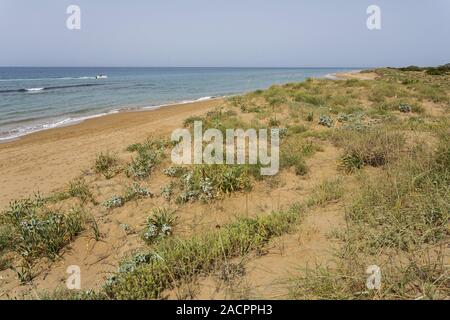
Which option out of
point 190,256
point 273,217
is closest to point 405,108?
point 273,217

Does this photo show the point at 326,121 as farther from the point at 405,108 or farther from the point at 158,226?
the point at 158,226

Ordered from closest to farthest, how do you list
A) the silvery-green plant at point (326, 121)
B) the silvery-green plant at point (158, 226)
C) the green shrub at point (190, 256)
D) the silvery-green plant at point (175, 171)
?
the green shrub at point (190, 256)
the silvery-green plant at point (158, 226)
the silvery-green plant at point (175, 171)
the silvery-green plant at point (326, 121)

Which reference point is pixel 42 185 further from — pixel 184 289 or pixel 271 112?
pixel 271 112

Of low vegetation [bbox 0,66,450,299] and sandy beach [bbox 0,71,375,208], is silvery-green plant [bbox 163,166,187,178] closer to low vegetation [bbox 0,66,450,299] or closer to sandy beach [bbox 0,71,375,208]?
low vegetation [bbox 0,66,450,299]

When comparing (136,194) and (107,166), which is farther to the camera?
(107,166)

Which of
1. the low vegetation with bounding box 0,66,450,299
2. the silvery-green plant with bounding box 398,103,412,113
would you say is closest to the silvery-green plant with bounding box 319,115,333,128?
the low vegetation with bounding box 0,66,450,299

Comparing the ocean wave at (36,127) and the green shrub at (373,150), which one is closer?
the green shrub at (373,150)

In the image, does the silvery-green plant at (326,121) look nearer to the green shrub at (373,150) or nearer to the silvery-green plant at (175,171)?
the green shrub at (373,150)

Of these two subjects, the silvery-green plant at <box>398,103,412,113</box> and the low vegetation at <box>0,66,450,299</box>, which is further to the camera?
the silvery-green plant at <box>398,103,412,113</box>

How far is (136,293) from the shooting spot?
121 inches

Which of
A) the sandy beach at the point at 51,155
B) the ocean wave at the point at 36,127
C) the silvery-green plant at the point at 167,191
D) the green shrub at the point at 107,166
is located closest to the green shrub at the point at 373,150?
the silvery-green plant at the point at 167,191

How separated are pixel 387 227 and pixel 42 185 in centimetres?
702

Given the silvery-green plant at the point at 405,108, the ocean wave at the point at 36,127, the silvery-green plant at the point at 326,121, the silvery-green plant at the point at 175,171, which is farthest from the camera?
the ocean wave at the point at 36,127

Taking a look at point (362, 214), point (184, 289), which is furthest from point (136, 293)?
point (362, 214)
